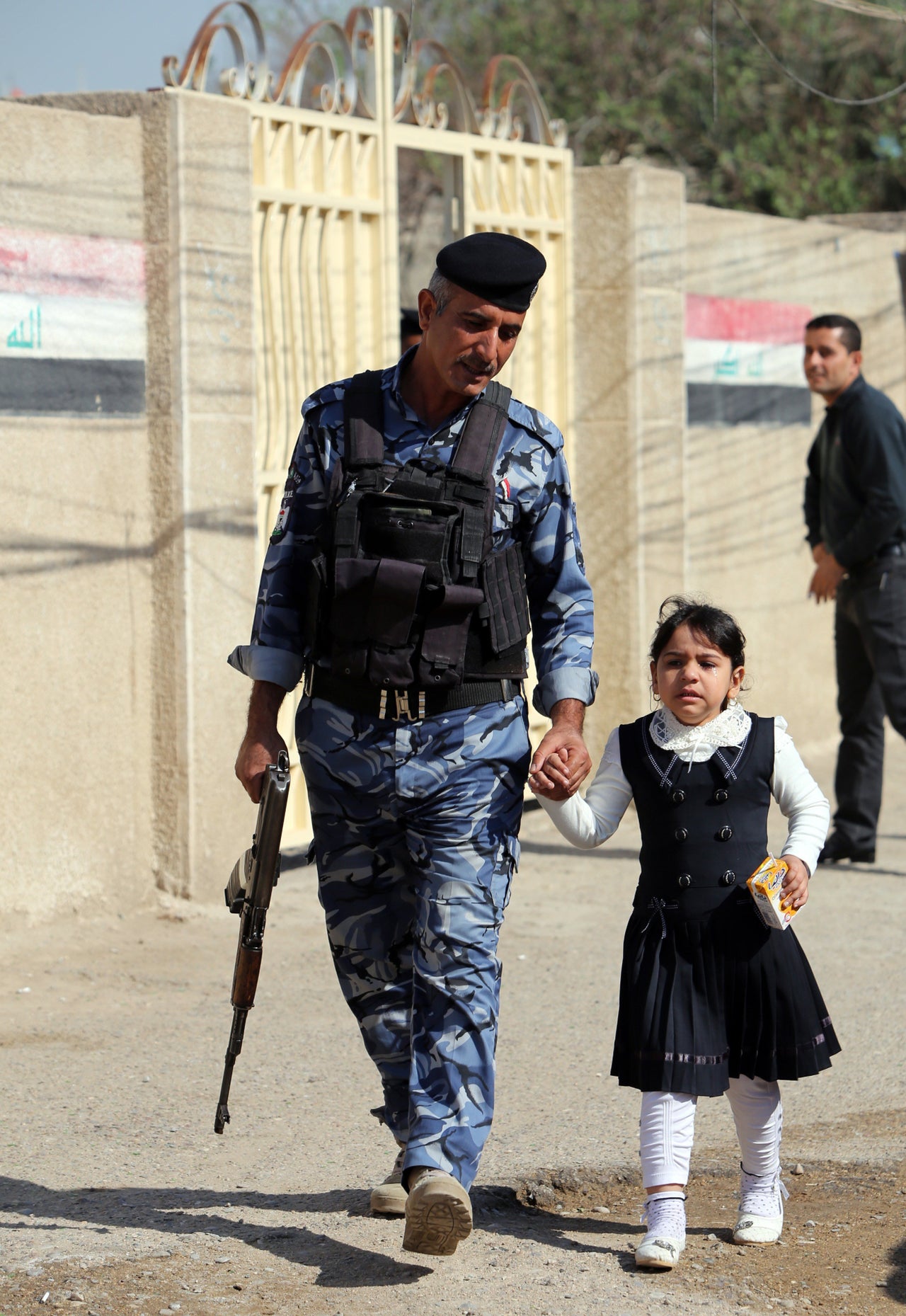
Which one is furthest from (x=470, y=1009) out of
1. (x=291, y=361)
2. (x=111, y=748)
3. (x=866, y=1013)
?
(x=291, y=361)

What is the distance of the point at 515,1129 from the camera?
4.04m

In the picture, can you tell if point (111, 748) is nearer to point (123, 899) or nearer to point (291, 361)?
point (123, 899)

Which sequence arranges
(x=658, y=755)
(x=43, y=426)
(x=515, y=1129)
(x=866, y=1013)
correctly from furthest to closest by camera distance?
(x=43, y=426), (x=866, y=1013), (x=515, y=1129), (x=658, y=755)

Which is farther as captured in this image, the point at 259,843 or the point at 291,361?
the point at 291,361

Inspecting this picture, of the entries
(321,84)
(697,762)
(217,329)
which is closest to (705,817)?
(697,762)

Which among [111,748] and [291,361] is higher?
[291,361]

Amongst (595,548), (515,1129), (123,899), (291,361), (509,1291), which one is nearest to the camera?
(509,1291)

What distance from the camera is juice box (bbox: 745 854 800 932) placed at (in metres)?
3.14

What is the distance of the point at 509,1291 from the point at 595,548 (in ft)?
16.0

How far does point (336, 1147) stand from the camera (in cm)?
392

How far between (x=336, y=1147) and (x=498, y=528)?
1.52 metres

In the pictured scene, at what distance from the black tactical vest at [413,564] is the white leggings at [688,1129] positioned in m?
0.85

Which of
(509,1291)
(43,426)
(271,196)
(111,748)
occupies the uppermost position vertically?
(271,196)

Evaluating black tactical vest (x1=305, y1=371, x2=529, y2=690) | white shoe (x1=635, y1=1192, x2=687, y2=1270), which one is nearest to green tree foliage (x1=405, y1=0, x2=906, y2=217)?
black tactical vest (x1=305, y1=371, x2=529, y2=690)
